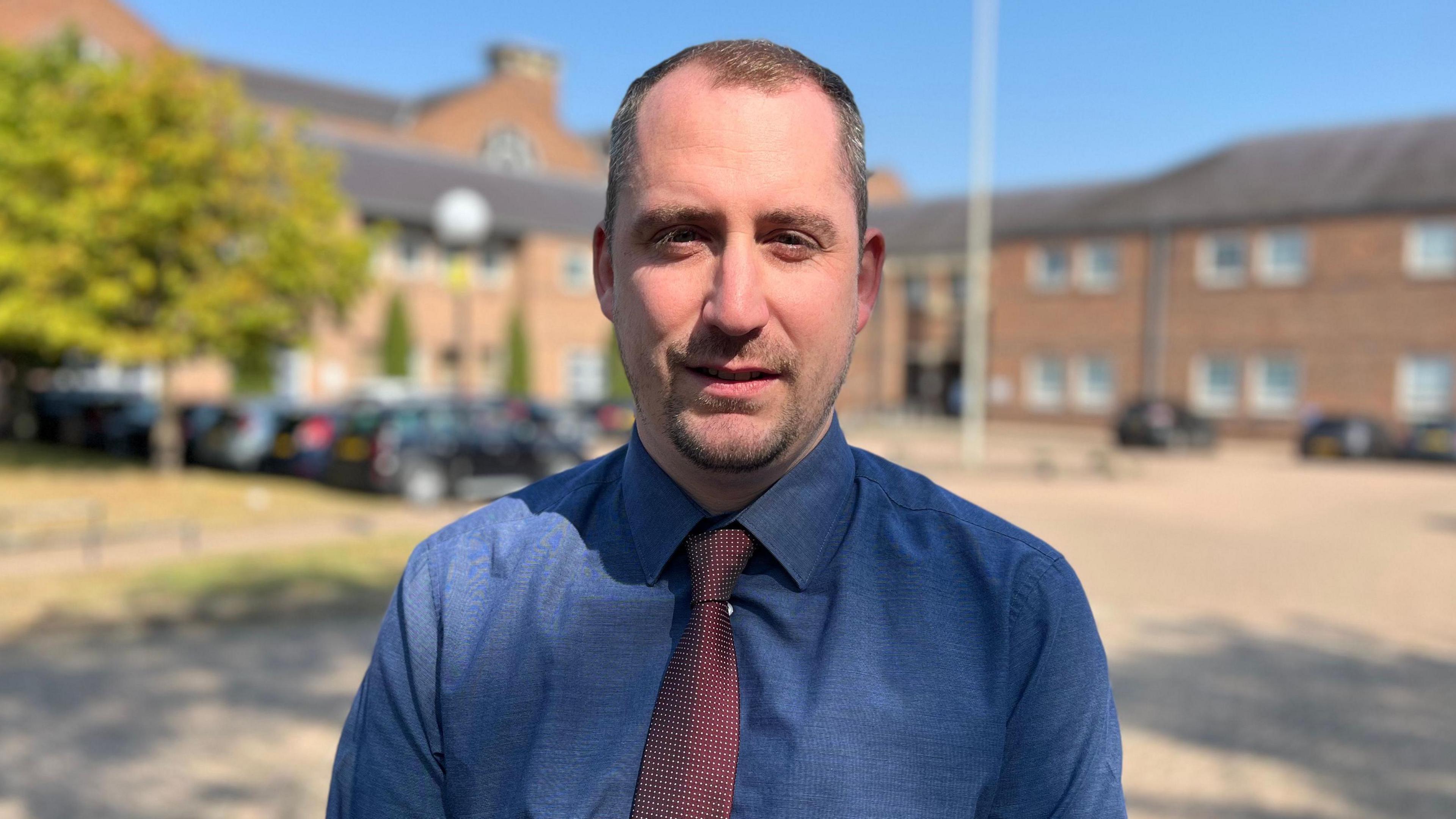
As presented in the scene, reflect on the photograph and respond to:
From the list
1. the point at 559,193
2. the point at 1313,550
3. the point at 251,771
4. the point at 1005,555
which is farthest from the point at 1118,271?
the point at 1005,555

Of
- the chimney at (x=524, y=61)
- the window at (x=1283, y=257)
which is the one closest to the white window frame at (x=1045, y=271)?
the window at (x=1283, y=257)

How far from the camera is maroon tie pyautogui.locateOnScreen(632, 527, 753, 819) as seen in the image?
153cm

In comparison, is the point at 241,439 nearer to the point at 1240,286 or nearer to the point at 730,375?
the point at 730,375

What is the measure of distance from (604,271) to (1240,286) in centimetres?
3723

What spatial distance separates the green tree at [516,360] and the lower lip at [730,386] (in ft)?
122

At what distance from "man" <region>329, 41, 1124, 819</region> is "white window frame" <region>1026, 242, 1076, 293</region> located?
38914 millimetres

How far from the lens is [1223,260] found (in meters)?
35.7

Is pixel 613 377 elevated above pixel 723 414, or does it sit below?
below

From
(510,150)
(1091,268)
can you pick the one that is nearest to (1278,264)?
(1091,268)

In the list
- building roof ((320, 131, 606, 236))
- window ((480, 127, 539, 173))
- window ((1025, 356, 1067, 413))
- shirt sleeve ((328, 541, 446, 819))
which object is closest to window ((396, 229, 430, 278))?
building roof ((320, 131, 606, 236))

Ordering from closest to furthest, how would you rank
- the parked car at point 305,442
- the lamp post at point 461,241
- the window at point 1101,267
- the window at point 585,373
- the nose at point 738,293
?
the nose at point 738,293 → the parked car at point 305,442 → the lamp post at point 461,241 → the window at point 1101,267 → the window at point 585,373

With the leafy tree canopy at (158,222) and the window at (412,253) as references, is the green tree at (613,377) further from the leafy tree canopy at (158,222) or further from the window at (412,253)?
the leafy tree canopy at (158,222)

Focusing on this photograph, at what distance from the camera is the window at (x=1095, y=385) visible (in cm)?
3784

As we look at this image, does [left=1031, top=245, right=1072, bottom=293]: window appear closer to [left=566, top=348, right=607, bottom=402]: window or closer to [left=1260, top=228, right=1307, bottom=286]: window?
[left=1260, top=228, right=1307, bottom=286]: window
